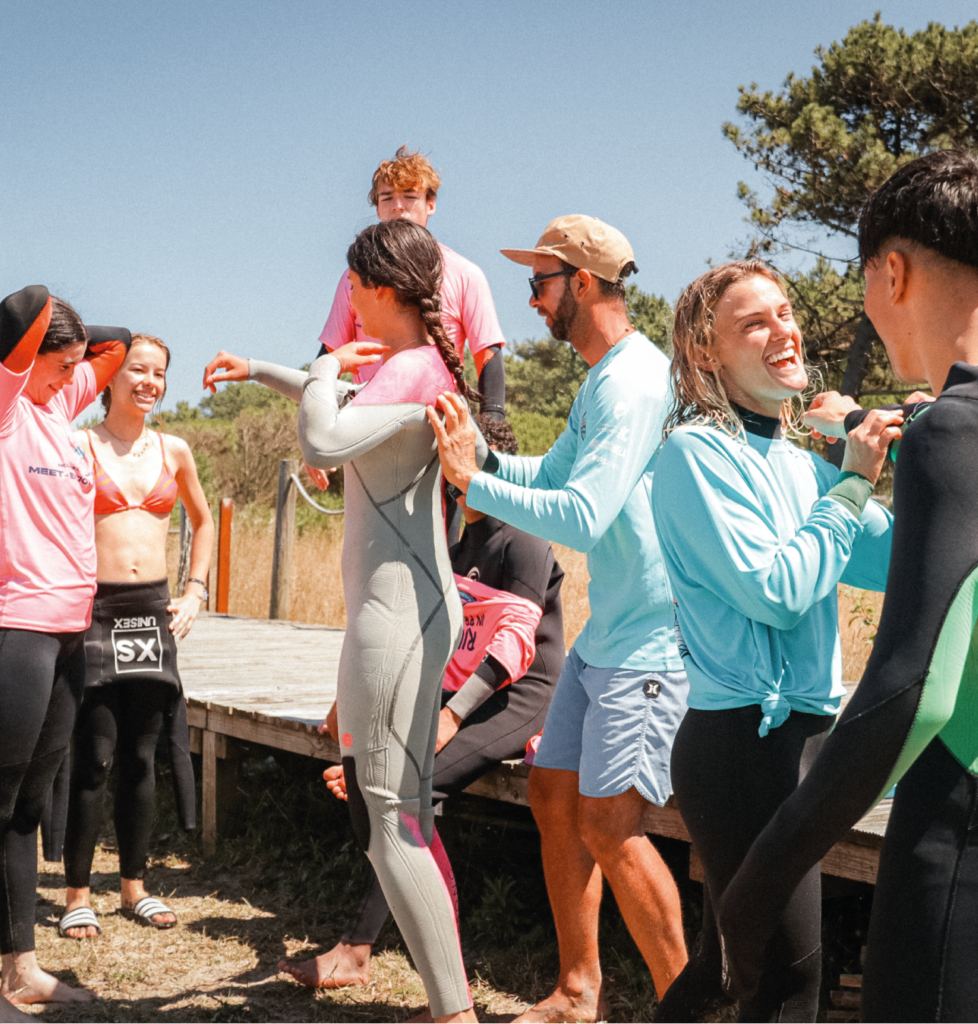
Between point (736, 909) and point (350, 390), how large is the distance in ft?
5.89

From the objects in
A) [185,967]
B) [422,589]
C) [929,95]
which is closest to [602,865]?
[422,589]

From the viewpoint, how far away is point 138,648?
4.18 m

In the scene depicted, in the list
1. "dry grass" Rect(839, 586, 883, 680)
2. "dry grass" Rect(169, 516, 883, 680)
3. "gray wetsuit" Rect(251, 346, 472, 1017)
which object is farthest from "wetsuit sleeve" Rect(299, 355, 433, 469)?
"dry grass" Rect(169, 516, 883, 680)

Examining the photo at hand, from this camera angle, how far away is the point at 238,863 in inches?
204

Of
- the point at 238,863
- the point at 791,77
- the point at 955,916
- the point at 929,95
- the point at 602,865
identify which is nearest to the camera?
the point at 955,916

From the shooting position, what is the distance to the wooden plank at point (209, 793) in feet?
17.8

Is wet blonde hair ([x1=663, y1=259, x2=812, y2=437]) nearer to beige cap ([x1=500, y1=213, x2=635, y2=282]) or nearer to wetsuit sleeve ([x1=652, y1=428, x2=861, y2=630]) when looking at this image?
wetsuit sleeve ([x1=652, y1=428, x2=861, y2=630])

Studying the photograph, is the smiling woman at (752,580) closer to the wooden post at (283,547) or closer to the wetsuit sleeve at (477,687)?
the wetsuit sleeve at (477,687)

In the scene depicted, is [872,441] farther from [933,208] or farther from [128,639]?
[128,639]

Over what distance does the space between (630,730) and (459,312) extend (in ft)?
6.75

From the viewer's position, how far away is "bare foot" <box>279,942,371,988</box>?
11.9ft

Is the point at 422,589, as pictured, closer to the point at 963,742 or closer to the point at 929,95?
the point at 963,742

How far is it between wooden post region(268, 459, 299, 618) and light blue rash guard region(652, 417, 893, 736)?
9410mm

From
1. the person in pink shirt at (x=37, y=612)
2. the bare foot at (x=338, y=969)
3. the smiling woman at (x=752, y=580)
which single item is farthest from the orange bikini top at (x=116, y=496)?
the smiling woman at (x=752, y=580)
